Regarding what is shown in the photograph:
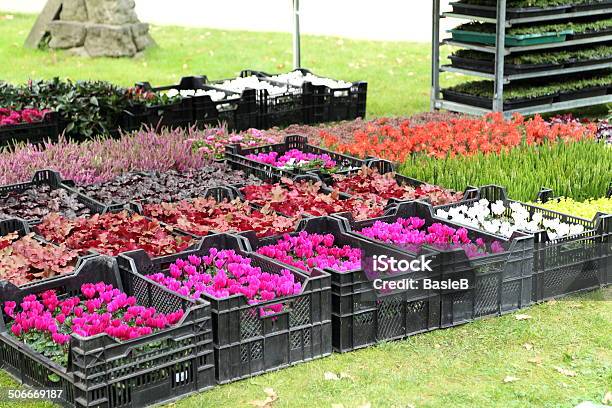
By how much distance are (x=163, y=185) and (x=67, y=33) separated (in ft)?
32.6

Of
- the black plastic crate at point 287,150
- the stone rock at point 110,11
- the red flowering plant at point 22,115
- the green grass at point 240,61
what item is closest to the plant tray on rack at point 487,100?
the green grass at point 240,61

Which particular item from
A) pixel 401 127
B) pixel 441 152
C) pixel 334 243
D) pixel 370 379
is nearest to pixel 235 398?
pixel 370 379

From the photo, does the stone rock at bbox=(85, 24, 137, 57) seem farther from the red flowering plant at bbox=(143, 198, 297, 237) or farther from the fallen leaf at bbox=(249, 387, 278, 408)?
the fallen leaf at bbox=(249, 387, 278, 408)

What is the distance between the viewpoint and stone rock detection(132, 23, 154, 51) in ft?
58.4

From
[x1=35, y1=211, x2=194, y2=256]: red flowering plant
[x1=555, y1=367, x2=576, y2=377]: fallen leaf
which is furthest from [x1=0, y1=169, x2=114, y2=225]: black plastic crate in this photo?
[x1=555, y1=367, x2=576, y2=377]: fallen leaf

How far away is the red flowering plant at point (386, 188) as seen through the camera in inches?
309

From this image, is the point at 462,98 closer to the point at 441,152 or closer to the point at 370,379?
the point at 441,152

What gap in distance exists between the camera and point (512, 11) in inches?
470

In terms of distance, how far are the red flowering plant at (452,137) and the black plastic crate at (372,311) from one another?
9.86ft

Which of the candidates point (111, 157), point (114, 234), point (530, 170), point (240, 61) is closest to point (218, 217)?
point (114, 234)

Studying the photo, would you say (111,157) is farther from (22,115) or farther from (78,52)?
(78,52)

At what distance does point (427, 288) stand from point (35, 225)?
290 cm

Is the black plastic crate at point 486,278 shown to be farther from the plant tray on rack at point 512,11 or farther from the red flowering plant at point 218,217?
the plant tray on rack at point 512,11

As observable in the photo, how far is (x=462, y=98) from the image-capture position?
12.8m
